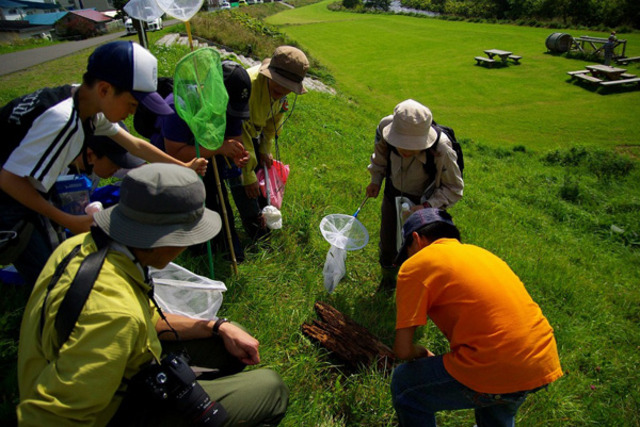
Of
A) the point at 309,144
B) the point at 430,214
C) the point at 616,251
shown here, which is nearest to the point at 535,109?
the point at 616,251

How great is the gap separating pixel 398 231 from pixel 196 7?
96.0 inches

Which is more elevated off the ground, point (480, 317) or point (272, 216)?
point (480, 317)

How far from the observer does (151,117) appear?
306 cm

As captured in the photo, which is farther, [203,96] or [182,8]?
[182,8]

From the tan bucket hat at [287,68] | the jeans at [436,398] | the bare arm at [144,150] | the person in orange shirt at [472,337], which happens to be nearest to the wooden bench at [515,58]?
the tan bucket hat at [287,68]

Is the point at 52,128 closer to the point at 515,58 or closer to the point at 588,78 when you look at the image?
the point at 588,78

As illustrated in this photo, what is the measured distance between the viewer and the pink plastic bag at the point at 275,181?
3693 mm

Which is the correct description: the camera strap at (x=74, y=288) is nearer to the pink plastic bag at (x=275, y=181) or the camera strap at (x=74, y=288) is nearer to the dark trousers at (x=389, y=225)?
the pink plastic bag at (x=275, y=181)

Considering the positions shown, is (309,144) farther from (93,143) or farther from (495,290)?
(495,290)

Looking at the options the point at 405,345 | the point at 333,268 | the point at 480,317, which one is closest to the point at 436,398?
the point at 405,345

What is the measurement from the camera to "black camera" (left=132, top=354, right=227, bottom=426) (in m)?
1.49

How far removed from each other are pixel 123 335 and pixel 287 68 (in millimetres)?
2487

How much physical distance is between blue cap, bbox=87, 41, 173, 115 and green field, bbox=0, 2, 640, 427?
5.01 ft

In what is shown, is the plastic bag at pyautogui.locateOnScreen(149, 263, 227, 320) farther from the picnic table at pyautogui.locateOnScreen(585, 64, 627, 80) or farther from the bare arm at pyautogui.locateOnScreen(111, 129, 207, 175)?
the picnic table at pyautogui.locateOnScreen(585, 64, 627, 80)
